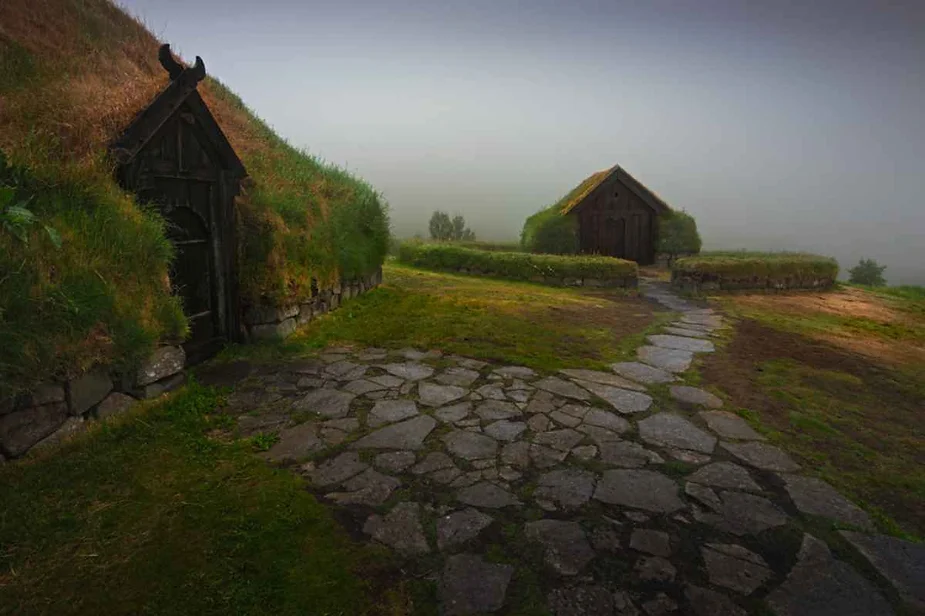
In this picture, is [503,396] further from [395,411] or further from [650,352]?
[650,352]

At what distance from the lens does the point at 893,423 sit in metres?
4.85

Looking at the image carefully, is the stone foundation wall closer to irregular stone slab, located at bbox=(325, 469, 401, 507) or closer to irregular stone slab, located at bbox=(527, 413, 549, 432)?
irregular stone slab, located at bbox=(325, 469, 401, 507)

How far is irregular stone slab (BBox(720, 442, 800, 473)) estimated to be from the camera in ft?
12.6

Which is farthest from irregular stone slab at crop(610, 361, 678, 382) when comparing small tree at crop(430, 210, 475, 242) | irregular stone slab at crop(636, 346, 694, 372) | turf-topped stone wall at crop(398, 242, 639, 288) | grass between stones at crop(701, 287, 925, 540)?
small tree at crop(430, 210, 475, 242)

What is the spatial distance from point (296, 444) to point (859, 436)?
4948 mm

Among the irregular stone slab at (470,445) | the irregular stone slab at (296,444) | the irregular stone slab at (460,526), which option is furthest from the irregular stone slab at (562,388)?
the irregular stone slab at (296,444)

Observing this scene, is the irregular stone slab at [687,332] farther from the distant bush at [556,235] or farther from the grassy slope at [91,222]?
the distant bush at [556,235]

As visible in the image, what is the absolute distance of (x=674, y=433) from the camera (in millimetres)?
4383

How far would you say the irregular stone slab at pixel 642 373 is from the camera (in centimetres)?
587

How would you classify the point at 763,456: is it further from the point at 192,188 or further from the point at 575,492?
the point at 192,188

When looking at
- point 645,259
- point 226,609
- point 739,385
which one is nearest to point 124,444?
point 226,609

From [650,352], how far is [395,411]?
4.14 meters

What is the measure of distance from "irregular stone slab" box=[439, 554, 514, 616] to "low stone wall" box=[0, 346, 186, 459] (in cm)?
318

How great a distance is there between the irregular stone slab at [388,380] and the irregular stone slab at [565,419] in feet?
5.62
